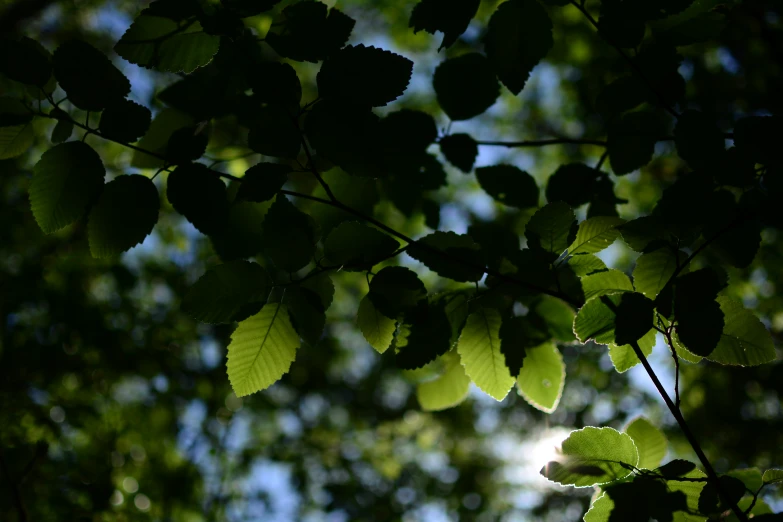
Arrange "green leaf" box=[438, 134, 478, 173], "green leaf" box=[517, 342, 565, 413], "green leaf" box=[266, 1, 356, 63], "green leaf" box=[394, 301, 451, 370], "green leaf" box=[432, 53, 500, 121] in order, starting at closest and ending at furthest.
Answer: "green leaf" box=[266, 1, 356, 63] → "green leaf" box=[394, 301, 451, 370] → "green leaf" box=[517, 342, 565, 413] → "green leaf" box=[432, 53, 500, 121] → "green leaf" box=[438, 134, 478, 173]

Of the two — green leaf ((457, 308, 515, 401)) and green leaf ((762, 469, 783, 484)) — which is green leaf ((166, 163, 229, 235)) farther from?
green leaf ((762, 469, 783, 484))

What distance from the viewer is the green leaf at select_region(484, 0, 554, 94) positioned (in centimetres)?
96

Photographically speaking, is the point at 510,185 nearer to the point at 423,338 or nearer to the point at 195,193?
the point at 423,338

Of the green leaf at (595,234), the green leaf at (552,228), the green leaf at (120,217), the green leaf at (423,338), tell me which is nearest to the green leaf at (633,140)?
the green leaf at (595,234)

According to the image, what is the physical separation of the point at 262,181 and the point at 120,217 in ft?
0.84

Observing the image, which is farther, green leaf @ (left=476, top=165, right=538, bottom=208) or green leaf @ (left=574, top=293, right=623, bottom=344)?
green leaf @ (left=476, top=165, right=538, bottom=208)

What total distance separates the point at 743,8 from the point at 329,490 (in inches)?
230

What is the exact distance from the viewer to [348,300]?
26.9ft

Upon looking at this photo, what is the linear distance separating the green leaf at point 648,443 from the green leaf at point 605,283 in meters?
0.29

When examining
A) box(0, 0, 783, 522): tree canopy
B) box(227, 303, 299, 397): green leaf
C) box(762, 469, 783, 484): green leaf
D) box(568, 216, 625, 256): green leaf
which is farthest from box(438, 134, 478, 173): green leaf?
box(762, 469, 783, 484): green leaf

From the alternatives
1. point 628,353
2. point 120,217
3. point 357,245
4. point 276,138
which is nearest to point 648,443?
point 628,353

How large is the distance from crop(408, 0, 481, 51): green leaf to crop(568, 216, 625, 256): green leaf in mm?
409

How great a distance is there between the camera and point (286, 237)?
0.89 metres

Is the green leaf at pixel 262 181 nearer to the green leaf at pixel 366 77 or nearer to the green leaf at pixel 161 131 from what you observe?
the green leaf at pixel 366 77
